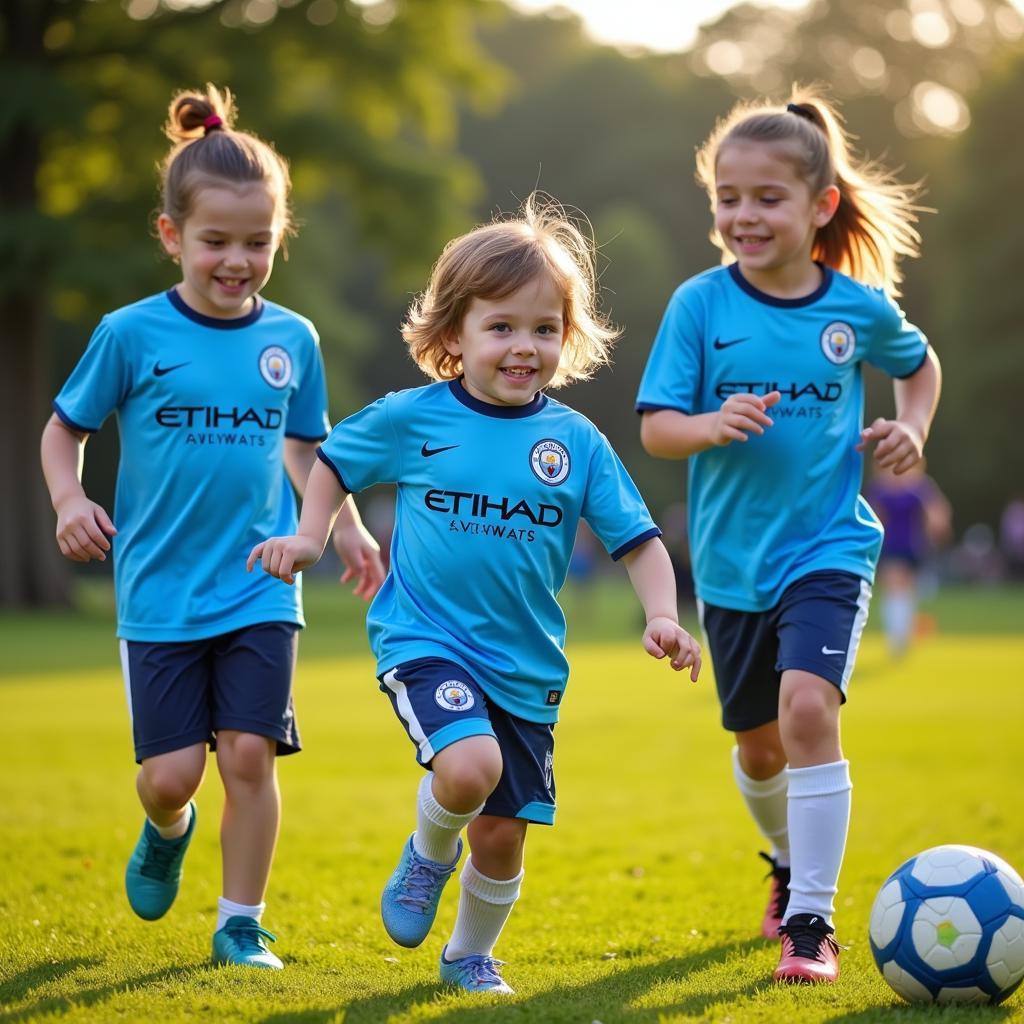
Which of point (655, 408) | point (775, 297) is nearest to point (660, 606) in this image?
point (655, 408)

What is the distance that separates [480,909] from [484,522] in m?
1.07

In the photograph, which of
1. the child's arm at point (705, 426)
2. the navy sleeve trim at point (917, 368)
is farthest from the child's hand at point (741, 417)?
the navy sleeve trim at point (917, 368)

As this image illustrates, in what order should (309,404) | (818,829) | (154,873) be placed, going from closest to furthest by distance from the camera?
(818,829) < (154,873) < (309,404)

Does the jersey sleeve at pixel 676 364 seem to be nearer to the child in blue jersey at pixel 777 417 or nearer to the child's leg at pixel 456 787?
A: the child in blue jersey at pixel 777 417

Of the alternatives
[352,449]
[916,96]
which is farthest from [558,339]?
[916,96]

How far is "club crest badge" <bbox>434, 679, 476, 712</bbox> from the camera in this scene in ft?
13.2

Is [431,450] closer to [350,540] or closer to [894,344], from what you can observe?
[350,540]

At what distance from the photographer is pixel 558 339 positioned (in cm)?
431

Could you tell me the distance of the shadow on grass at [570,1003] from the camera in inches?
149

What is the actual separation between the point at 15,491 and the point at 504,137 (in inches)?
1536

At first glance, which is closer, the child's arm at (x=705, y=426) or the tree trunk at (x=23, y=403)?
the child's arm at (x=705, y=426)

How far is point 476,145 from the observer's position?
62.3 m

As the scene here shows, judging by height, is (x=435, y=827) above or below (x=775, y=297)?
below

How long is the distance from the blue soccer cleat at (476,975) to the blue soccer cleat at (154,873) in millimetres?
1106
